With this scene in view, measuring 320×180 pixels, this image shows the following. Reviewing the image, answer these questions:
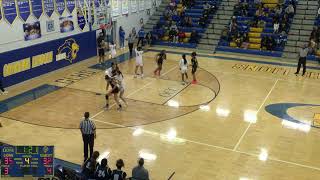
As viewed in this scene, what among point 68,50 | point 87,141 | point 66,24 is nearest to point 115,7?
point 66,24

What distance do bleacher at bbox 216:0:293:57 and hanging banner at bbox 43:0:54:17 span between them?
10.8m

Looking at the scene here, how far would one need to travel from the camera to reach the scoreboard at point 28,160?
8.53m

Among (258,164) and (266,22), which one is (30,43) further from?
(266,22)

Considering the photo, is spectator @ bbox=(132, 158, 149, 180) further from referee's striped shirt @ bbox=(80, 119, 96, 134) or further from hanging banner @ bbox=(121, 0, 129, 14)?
hanging banner @ bbox=(121, 0, 129, 14)

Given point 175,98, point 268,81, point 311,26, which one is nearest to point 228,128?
point 175,98

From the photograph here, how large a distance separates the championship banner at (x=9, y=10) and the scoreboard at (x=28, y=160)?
10.3 metres

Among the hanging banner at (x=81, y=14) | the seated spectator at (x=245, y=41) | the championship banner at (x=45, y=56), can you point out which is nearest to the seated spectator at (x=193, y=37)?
the seated spectator at (x=245, y=41)

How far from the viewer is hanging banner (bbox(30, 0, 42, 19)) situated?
733 inches

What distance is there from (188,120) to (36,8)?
9992mm

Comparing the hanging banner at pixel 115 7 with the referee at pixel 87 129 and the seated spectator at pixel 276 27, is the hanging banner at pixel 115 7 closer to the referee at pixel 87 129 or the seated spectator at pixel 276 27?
the seated spectator at pixel 276 27

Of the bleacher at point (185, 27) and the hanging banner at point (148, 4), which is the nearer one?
the bleacher at point (185, 27)

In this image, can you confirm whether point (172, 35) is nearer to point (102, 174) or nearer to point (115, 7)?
point (115, 7)

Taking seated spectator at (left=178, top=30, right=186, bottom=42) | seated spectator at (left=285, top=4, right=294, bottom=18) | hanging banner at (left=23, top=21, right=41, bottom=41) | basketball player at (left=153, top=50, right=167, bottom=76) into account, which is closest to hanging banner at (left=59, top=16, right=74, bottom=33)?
A: hanging banner at (left=23, top=21, right=41, bottom=41)

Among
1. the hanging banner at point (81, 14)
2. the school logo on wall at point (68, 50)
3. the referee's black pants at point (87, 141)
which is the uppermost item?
the hanging banner at point (81, 14)
